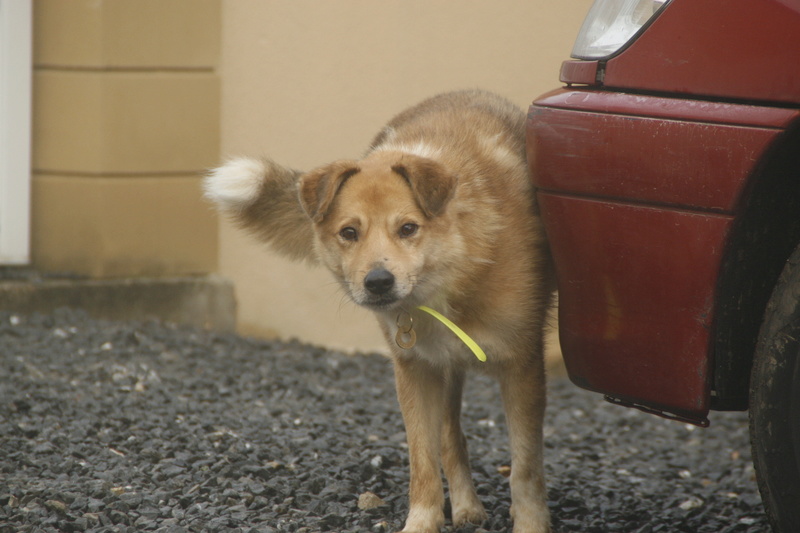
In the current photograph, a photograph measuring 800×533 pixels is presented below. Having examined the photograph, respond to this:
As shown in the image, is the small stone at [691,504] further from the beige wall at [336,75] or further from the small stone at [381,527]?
the beige wall at [336,75]

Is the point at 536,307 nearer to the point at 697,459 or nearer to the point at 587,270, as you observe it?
the point at 587,270

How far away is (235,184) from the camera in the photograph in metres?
3.87

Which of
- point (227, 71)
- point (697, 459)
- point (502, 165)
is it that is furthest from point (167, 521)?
point (227, 71)

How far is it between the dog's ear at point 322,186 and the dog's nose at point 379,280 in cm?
39

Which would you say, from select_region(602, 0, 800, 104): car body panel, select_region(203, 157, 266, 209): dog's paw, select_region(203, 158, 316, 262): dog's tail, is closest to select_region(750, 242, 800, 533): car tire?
select_region(602, 0, 800, 104): car body panel

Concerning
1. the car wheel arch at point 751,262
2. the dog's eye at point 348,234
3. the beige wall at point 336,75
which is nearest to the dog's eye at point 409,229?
the dog's eye at point 348,234

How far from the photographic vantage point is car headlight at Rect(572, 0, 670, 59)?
9.29 ft

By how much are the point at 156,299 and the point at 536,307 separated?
12.1 ft

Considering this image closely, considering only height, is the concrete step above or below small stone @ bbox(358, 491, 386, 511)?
below

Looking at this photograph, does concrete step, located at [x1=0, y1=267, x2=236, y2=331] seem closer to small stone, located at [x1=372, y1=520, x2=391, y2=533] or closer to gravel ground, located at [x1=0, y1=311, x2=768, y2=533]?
gravel ground, located at [x1=0, y1=311, x2=768, y2=533]

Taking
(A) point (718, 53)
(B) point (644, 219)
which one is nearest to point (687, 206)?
(B) point (644, 219)

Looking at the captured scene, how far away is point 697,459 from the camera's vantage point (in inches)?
193

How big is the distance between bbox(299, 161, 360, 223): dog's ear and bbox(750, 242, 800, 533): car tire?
1584mm

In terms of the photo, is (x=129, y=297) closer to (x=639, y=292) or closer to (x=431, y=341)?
(x=431, y=341)
